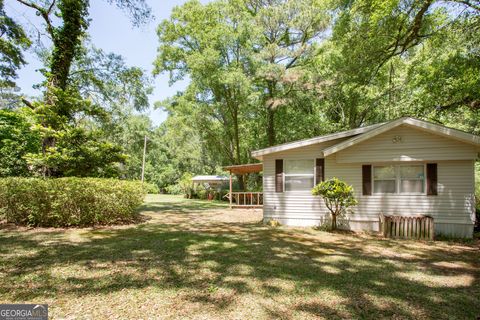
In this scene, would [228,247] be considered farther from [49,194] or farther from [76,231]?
[49,194]

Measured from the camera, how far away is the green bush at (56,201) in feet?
26.3

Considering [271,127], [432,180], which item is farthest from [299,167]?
[271,127]

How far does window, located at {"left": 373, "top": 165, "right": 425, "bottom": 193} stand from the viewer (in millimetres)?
8625

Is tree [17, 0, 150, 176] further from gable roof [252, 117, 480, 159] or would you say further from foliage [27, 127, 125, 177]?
gable roof [252, 117, 480, 159]

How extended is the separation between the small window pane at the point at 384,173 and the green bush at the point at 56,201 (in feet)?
30.6

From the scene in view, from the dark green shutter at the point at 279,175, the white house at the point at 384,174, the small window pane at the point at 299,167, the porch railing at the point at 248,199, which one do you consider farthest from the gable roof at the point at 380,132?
the porch railing at the point at 248,199

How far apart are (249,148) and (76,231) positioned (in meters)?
18.2

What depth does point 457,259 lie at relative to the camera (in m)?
5.95

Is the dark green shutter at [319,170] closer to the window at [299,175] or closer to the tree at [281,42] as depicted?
the window at [299,175]

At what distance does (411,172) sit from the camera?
8711 mm

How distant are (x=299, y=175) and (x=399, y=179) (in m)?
3.41

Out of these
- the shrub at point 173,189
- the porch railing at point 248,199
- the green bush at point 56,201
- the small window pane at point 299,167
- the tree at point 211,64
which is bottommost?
the shrub at point 173,189

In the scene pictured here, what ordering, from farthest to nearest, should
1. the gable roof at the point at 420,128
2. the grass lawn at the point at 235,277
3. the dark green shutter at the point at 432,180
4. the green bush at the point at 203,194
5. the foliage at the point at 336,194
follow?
the green bush at the point at 203,194, the foliage at the point at 336,194, the dark green shutter at the point at 432,180, the gable roof at the point at 420,128, the grass lawn at the point at 235,277

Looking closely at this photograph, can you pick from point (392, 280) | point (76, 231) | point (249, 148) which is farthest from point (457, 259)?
point (249, 148)
